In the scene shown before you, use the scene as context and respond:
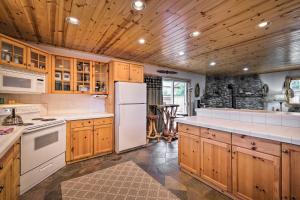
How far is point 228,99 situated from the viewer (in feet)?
24.4

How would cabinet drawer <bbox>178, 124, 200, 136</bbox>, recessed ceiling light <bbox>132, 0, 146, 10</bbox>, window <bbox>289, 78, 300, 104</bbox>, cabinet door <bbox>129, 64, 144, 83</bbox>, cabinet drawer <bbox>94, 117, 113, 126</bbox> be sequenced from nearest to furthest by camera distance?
recessed ceiling light <bbox>132, 0, 146, 10</bbox> → cabinet drawer <bbox>178, 124, 200, 136</bbox> → cabinet drawer <bbox>94, 117, 113, 126</bbox> → cabinet door <bbox>129, 64, 144, 83</bbox> → window <bbox>289, 78, 300, 104</bbox>

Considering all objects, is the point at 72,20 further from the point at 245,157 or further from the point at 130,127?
the point at 245,157

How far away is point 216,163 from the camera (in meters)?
Result: 2.08

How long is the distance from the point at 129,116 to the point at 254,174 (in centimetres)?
261

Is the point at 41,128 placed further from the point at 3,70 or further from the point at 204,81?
the point at 204,81

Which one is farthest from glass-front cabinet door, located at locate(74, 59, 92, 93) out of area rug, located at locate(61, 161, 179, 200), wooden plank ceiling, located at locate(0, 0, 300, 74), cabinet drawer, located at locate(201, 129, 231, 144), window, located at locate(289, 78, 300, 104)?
window, located at locate(289, 78, 300, 104)

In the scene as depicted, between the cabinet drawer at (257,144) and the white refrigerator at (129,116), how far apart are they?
2.33m

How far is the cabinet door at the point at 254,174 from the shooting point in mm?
1542

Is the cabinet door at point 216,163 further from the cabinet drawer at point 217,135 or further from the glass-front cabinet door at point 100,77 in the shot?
the glass-front cabinet door at point 100,77

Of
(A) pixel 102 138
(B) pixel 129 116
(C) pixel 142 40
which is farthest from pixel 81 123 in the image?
(C) pixel 142 40

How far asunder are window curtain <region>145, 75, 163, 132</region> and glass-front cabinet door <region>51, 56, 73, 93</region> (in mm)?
2303

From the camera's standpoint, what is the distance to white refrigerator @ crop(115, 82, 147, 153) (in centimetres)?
344

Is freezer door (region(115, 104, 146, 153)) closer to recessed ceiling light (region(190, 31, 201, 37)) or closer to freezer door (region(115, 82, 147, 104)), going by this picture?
freezer door (region(115, 82, 147, 104))

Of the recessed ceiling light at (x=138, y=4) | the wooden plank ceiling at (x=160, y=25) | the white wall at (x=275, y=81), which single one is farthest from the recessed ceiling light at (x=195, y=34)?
the white wall at (x=275, y=81)
